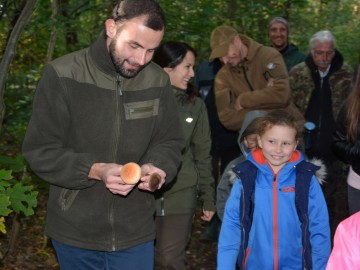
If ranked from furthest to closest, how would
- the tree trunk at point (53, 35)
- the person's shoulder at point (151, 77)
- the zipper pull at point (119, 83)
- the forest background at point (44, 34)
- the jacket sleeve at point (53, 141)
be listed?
the tree trunk at point (53, 35) < the forest background at point (44, 34) < the person's shoulder at point (151, 77) < the zipper pull at point (119, 83) < the jacket sleeve at point (53, 141)

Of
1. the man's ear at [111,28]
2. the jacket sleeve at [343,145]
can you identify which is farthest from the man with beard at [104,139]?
the jacket sleeve at [343,145]

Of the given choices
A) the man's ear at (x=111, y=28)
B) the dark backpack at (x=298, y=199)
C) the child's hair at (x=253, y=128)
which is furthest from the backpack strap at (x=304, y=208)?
the man's ear at (x=111, y=28)

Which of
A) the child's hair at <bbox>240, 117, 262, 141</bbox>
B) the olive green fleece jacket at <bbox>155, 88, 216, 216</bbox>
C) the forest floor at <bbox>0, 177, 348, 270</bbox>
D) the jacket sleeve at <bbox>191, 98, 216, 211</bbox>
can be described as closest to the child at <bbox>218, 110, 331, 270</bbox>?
the child's hair at <bbox>240, 117, 262, 141</bbox>

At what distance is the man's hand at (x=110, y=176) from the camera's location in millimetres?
2793

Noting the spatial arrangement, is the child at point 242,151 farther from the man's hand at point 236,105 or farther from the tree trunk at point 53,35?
the tree trunk at point 53,35

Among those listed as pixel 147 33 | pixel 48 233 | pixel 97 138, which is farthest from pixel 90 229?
pixel 147 33

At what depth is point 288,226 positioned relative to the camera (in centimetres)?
372

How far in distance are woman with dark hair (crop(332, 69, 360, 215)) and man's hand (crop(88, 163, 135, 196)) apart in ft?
7.54

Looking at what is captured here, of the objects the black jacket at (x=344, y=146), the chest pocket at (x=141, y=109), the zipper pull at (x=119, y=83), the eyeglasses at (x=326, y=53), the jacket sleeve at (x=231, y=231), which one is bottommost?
the jacket sleeve at (x=231, y=231)

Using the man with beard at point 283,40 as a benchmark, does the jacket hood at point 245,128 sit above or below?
below

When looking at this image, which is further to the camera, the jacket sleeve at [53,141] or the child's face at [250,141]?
the child's face at [250,141]

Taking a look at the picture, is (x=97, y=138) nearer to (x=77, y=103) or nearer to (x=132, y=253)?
(x=77, y=103)

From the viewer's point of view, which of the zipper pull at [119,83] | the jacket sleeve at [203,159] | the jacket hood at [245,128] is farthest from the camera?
the jacket sleeve at [203,159]

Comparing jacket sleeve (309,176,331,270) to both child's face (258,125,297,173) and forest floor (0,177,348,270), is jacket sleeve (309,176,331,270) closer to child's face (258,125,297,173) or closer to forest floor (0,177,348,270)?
child's face (258,125,297,173)
